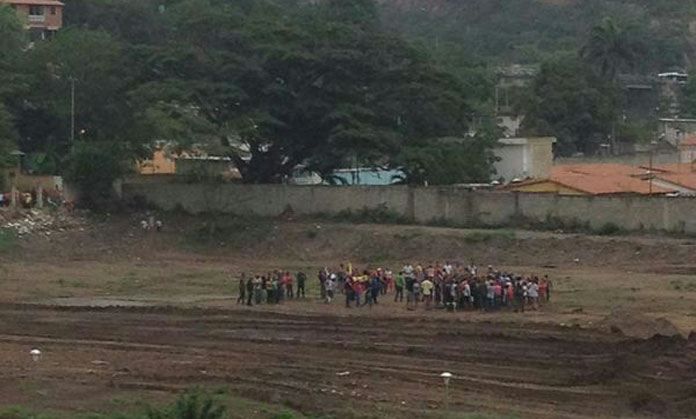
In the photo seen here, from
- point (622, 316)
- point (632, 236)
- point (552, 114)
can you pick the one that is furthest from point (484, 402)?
point (552, 114)

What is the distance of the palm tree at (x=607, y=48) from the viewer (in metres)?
123

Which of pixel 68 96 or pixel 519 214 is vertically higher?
pixel 68 96

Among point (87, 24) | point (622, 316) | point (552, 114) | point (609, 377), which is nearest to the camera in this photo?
point (609, 377)

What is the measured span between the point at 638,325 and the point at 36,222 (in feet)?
101

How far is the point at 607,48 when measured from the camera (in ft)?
405

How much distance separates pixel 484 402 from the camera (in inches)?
1297

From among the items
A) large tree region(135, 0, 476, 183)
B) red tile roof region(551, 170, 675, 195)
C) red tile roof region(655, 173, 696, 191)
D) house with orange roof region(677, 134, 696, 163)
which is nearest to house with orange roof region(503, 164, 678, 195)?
red tile roof region(551, 170, 675, 195)

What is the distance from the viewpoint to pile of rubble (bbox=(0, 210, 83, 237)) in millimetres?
65756

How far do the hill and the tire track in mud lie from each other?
391ft

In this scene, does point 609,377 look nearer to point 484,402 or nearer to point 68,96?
point 484,402

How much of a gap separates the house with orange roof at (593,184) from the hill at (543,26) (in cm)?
8449

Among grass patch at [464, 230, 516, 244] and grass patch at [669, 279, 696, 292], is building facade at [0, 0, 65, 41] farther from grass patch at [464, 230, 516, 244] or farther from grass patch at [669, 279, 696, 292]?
grass patch at [669, 279, 696, 292]

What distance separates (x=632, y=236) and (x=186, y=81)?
19533mm

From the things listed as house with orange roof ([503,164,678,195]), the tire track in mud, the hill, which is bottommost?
the tire track in mud
